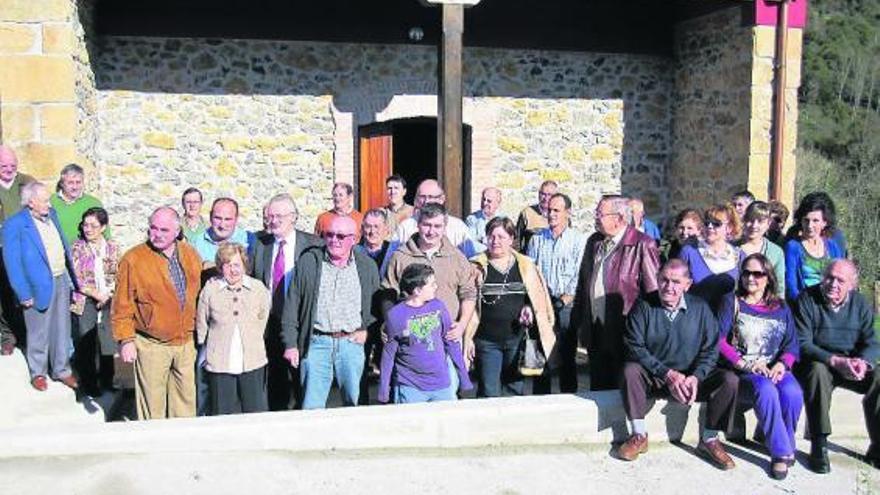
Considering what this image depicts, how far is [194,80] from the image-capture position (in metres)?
8.37

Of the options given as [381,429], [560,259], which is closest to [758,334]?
[560,259]

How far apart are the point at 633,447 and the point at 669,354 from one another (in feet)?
1.65

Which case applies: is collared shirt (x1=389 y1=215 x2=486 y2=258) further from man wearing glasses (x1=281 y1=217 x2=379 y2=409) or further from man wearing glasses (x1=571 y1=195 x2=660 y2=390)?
man wearing glasses (x1=571 y1=195 x2=660 y2=390)

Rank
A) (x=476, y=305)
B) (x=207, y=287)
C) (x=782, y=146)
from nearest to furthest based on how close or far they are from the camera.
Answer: (x=207, y=287) → (x=476, y=305) → (x=782, y=146)

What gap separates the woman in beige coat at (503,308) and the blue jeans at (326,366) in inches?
24.5

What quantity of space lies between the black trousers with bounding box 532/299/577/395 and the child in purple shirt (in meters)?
0.80

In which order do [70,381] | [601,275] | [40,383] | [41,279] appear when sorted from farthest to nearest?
[70,381]
[40,383]
[41,279]
[601,275]

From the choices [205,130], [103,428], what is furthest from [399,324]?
[205,130]

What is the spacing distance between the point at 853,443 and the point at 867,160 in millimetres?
12431

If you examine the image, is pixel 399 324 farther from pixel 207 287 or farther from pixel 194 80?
pixel 194 80

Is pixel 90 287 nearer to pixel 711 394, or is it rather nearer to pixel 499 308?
pixel 499 308

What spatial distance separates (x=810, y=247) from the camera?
510cm

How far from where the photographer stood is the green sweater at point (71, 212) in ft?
17.7

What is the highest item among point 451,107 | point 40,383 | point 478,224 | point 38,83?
point 38,83
